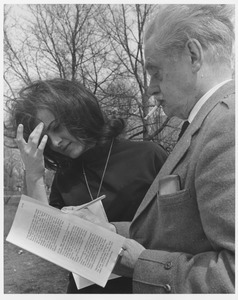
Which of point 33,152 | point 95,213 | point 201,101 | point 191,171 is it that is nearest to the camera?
point 191,171

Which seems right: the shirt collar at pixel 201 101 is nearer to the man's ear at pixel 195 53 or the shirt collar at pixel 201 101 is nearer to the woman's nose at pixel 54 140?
the man's ear at pixel 195 53

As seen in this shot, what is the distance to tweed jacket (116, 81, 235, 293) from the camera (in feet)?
2.73

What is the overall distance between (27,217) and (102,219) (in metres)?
0.30

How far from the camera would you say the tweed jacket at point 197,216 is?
32.8 inches

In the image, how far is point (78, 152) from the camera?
164 centimetres

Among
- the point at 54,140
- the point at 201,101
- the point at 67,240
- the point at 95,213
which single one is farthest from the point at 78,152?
the point at 201,101

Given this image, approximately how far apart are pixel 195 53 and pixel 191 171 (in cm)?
35

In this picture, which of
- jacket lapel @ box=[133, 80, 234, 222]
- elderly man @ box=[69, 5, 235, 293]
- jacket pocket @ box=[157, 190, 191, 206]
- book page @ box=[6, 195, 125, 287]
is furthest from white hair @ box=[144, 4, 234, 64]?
book page @ box=[6, 195, 125, 287]

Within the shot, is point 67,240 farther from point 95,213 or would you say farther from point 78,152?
point 78,152

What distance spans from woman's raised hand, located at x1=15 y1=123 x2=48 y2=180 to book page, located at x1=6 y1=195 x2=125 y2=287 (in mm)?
312

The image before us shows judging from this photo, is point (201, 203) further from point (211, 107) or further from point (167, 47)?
point (167, 47)

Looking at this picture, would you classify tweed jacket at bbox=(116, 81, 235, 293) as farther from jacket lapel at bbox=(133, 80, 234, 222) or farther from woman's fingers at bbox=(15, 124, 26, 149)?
woman's fingers at bbox=(15, 124, 26, 149)

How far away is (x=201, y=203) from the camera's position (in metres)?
0.87

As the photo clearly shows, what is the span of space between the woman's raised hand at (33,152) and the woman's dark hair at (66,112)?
4.1 inches
